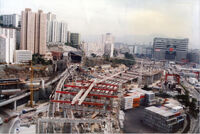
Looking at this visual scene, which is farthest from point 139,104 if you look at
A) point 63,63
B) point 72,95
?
point 63,63

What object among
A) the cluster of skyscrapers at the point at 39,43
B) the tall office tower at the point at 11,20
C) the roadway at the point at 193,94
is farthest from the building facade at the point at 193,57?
the tall office tower at the point at 11,20

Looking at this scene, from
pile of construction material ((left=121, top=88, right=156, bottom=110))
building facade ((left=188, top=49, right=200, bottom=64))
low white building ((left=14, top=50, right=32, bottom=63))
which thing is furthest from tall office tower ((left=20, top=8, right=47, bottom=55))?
building facade ((left=188, top=49, right=200, bottom=64))

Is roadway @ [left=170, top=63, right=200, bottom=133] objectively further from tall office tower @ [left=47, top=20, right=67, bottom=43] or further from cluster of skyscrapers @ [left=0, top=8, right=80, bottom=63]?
tall office tower @ [left=47, top=20, right=67, bottom=43]

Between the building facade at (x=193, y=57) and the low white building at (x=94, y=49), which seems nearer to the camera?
the building facade at (x=193, y=57)

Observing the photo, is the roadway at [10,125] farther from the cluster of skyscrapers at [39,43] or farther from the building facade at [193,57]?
the building facade at [193,57]

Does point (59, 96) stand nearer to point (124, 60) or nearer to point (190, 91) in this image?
point (190, 91)
